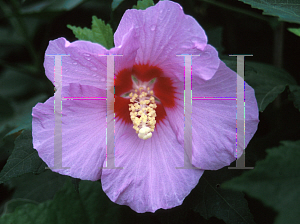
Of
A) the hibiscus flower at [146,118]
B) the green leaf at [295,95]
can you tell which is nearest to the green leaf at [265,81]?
the green leaf at [295,95]

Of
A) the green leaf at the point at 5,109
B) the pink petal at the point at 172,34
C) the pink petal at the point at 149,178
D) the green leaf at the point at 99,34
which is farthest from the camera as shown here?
the green leaf at the point at 5,109

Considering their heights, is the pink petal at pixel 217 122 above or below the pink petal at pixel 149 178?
above

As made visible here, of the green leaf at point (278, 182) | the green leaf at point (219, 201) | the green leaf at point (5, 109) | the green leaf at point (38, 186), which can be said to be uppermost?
the green leaf at point (278, 182)

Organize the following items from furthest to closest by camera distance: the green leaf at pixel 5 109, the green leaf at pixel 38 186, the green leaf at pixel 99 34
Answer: the green leaf at pixel 5 109 < the green leaf at pixel 38 186 < the green leaf at pixel 99 34

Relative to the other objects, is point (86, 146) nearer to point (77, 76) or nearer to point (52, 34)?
point (77, 76)

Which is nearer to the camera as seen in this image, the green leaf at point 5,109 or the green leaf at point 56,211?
the green leaf at point 56,211

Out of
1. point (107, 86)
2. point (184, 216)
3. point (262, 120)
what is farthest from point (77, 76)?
point (262, 120)

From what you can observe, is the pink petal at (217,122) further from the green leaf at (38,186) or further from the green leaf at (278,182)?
the green leaf at (38,186)
